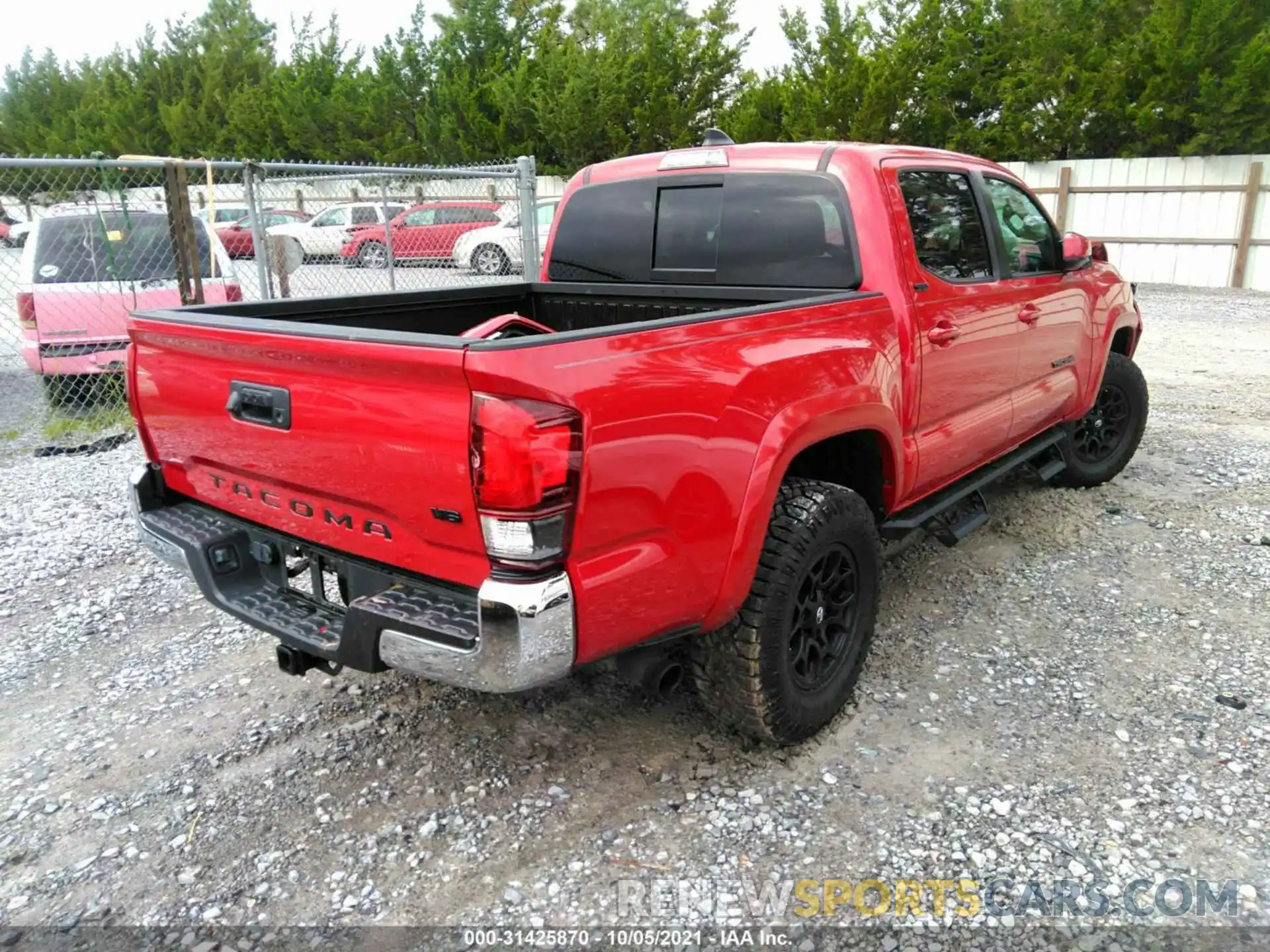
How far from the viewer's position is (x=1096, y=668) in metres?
3.53

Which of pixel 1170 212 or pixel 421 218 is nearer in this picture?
pixel 1170 212

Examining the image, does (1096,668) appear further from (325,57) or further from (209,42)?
(209,42)

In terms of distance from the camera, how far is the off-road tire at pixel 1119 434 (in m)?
5.48

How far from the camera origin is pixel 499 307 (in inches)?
171

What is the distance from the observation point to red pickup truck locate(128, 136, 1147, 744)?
2.19 meters

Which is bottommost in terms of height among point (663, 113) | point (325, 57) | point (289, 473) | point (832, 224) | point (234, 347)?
point (289, 473)

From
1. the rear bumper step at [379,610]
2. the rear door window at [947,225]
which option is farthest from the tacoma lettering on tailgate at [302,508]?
the rear door window at [947,225]

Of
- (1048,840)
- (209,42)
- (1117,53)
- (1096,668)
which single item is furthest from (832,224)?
(209,42)

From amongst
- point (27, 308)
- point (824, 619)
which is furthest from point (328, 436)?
point (27, 308)

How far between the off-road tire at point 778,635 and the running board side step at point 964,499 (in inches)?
24.3

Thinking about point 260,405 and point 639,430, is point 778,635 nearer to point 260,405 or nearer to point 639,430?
point 639,430

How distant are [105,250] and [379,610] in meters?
6.53

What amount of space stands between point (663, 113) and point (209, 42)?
27355 millimetres

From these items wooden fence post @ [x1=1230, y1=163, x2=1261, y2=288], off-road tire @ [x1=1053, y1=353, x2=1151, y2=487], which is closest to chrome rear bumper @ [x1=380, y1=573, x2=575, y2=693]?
off-road tire @ [x1=1053, y1=353, x2=1151, y2=487]
